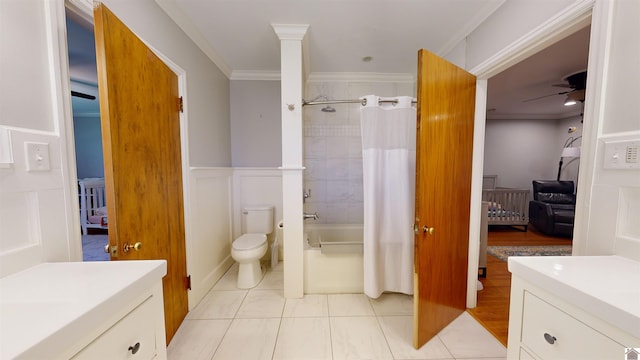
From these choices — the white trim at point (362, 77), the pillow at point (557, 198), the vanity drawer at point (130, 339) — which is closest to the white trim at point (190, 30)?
the white trim at point (362, 77)

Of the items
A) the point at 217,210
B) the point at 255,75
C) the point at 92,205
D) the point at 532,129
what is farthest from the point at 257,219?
the point at 532,129

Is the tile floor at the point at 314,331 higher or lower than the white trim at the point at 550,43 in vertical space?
lower

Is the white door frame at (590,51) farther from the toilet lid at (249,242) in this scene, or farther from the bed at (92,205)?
the bed at (92,205)


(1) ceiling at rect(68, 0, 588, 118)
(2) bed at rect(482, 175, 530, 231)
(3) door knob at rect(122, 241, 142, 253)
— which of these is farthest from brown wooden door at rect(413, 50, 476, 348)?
(2) bed at rect(482, 175, 530, 231)

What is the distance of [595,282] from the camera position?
688mm

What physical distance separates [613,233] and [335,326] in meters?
1.62

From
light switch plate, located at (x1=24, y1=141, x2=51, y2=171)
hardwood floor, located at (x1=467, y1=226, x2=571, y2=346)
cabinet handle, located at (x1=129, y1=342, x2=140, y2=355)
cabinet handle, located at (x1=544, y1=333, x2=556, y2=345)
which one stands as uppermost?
light switch plate, located at (x1=24, y1=141, x2=51, y2=171)

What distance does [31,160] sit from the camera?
0.83 metres

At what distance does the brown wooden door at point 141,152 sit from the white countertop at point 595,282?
169 centimetres

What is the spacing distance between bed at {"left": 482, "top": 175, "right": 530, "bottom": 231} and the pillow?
0.82 feet

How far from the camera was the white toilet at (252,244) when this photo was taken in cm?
218

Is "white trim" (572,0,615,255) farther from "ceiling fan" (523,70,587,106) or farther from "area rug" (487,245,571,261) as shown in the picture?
"ceiling fan" (523,70,587,106)

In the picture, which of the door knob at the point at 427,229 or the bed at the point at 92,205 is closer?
the door knob at the point at 427,229

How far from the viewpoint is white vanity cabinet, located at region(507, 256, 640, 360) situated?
1.88 feet
